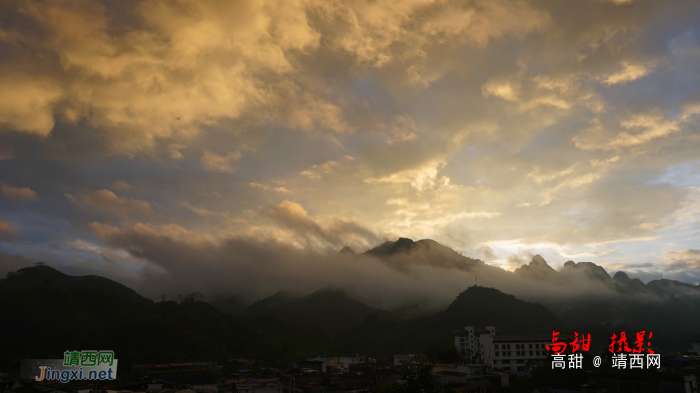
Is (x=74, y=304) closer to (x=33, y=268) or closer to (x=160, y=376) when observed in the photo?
(x=160, y=376)

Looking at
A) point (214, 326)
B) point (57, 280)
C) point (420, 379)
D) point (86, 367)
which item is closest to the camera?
point (420, 379)

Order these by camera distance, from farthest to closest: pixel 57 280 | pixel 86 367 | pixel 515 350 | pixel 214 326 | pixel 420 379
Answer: pixel 57 280, pixel 214 326, pixel 515 350, pixel 86 367, pixel 420 379

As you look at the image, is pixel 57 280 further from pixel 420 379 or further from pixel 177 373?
pixel 420 379

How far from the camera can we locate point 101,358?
40.8m

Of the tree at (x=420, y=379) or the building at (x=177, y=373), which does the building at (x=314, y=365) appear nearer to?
the building at (x=177, y=373)

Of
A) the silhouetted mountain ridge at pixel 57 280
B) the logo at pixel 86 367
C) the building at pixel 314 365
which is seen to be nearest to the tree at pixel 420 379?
the logo at pixel 86 367

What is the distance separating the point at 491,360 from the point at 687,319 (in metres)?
118

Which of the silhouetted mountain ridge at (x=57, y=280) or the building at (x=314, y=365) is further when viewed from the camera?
the silhouetted mountain ridge at (x=57, y=280)

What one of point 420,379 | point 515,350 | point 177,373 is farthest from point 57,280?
point 420,379

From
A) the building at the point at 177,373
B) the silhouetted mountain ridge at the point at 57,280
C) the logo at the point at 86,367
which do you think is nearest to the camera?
the logo at the point at 86,367

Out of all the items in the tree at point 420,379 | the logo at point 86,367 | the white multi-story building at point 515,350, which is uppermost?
the tree at point 420,379

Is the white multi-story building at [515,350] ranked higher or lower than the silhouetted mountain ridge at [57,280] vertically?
lower

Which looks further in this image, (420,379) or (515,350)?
(515,350)

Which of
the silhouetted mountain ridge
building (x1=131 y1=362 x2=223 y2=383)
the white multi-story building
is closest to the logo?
building (x1=131 y1=362 x2=223 y2=383)
